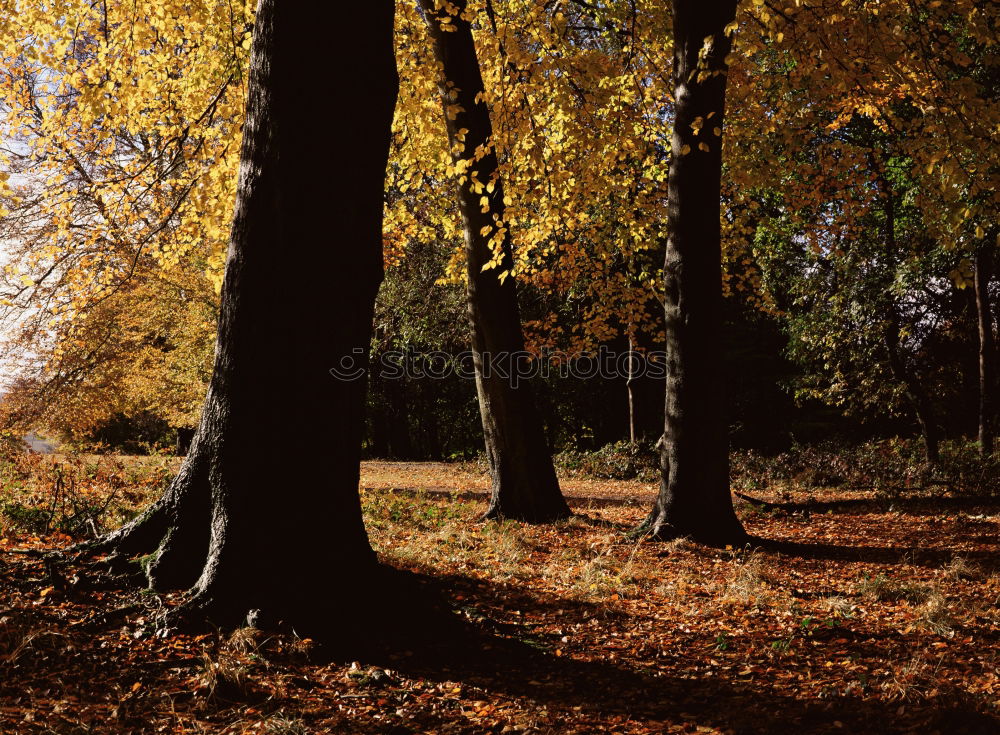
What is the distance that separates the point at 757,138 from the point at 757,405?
10.4 metres

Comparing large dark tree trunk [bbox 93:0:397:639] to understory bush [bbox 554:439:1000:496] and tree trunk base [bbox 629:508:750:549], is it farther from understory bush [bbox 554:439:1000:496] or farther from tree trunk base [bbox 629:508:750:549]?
understory bush [bbox 554:439:1000:496]

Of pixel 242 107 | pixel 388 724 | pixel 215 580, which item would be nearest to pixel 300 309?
pixel 215 580

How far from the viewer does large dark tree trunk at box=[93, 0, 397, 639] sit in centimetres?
398

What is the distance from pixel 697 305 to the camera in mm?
6852

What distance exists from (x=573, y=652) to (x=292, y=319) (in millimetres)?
2515

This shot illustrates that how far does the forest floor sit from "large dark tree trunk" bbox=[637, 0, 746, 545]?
496 mm

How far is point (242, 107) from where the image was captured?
8.54 metres

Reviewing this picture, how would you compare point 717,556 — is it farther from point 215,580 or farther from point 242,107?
point 242,107

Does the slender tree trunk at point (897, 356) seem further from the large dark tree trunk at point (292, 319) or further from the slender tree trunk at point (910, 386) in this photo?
the large dark tree trunk at point (292, 319)

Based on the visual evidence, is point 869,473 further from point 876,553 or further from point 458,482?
point 458,482

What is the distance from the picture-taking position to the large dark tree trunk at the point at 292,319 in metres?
3.98

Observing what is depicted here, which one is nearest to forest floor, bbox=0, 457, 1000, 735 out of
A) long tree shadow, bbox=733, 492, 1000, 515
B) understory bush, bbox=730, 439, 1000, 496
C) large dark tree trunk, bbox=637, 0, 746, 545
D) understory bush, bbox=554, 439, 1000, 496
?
large dark tree trunk, bbox=637, 0, 746, 545

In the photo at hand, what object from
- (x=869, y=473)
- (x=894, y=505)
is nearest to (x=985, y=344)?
(x=869, y=473)
